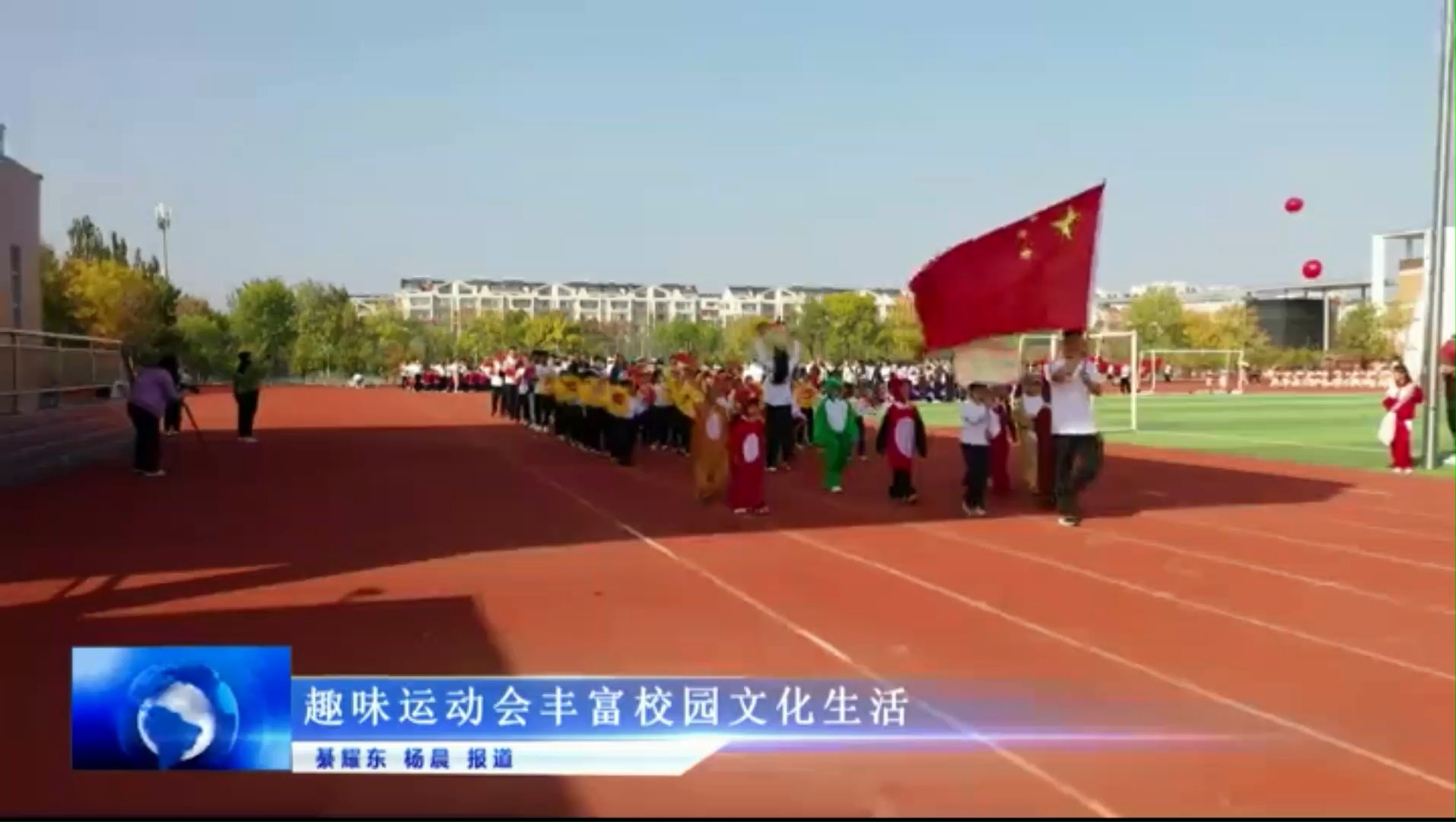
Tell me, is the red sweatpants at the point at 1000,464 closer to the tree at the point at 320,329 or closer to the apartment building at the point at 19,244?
the apartment building at the point at 19,244

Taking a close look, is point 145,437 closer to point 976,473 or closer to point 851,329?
point 976,473

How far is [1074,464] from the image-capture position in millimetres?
12742

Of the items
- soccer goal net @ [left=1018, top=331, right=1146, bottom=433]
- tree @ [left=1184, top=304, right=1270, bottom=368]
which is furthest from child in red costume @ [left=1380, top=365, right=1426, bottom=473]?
tree @ [left=1184, top=304, right=1270, bottom=368]

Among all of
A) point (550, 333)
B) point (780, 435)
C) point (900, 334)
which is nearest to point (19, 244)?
point (780, 435)

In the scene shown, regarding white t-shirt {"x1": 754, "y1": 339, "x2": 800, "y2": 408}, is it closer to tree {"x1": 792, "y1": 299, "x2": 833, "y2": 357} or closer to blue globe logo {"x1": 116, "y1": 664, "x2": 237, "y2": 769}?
blue globe logo {"x1": 116, "y1": 664, "x2": 237, "y2": 769}

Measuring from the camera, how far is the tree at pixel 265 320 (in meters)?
92.6

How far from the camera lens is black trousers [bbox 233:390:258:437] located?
82.4 ft

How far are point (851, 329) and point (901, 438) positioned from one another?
10001 centimetres

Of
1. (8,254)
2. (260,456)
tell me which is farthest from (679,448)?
(8,254)

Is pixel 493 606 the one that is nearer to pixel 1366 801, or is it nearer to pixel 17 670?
pixel 17 670

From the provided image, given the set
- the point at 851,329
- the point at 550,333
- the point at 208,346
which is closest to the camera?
the point at 208,346

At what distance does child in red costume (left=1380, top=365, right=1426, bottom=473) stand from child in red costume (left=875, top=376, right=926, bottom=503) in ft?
25.9

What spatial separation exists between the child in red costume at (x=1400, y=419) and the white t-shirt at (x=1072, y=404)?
831cm

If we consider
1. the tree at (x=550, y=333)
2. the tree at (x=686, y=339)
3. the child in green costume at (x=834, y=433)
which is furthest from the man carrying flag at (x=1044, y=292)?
the tree at (x=686, y=339)
